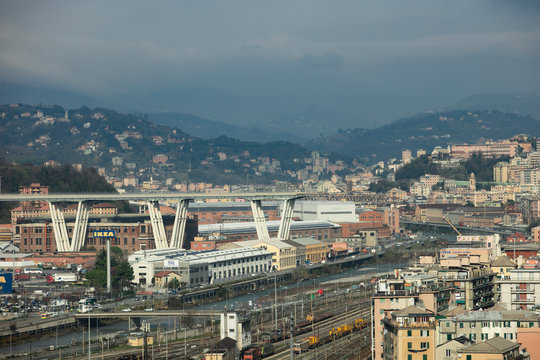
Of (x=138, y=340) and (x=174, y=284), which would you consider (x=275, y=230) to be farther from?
(x=138, y=340)

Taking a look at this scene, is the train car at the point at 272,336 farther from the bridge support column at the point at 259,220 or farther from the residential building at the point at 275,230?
A: the residential building at the point at 275,230

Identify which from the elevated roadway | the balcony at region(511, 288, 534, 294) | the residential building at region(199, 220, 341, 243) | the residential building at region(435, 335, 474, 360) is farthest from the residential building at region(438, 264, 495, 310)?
the residential building at region(199, 220, 341, 243)

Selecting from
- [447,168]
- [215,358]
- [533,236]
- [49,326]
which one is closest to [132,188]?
[447,168]

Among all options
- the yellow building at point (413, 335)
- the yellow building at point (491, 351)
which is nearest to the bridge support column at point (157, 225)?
the yellow building at point (413, 335)

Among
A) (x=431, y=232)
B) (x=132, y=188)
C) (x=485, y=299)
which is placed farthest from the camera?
(x=132, y=188)

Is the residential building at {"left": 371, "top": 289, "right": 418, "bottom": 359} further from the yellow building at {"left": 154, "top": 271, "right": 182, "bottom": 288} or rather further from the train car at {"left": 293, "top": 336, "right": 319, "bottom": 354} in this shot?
the yellow building at {"left": 154, "top": 271, "right": 182, "bottom": 288}

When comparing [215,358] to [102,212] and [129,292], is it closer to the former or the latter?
[129,292]

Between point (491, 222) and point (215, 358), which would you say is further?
point (491, 222)

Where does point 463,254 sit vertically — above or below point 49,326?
above
